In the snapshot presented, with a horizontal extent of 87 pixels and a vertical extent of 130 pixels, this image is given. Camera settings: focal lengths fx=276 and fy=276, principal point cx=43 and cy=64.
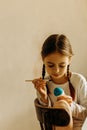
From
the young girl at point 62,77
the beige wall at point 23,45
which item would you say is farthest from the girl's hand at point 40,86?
the beige wall at point 23,45

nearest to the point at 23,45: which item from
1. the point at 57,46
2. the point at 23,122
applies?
the point at 23,122

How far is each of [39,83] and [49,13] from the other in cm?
79

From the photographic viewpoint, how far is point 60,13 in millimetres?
1725

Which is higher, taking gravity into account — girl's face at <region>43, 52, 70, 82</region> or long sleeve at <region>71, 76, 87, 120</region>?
girl's face at <region>43, 52, 70, 82</region>

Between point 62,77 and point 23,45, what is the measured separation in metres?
0.56

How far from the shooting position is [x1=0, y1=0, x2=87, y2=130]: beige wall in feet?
5.03

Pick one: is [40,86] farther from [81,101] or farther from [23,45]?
[23,45]

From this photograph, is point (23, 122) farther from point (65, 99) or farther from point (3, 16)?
point (65, 99)

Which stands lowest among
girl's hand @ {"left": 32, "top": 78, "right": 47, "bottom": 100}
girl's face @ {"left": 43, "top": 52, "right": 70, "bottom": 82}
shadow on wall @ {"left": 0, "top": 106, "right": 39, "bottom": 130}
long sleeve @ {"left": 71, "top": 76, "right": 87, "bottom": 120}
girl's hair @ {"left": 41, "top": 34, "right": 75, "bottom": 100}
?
shadow on wall @ {"left": 0, "top": 106, "right": 39, "bottom": 130}

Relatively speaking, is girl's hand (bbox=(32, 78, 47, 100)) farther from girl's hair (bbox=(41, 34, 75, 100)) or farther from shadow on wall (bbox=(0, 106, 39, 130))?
shadow on wall (bbox=(0, 106, 39, 130))

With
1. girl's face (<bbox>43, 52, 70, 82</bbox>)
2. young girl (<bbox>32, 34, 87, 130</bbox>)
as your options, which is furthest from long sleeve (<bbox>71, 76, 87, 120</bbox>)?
girl's face (<bbox>43, 52, 70, 82</bbox>)


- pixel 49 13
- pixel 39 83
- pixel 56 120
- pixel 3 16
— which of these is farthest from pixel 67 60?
pixel 49 13

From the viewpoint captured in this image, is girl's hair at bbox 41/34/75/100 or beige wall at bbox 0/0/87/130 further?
beige wall at bbox 0/0/87/130

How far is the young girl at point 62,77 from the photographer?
0.98 meters
